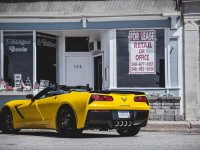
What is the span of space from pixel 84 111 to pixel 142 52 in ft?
30.0

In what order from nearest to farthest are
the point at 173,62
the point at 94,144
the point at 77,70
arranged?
the point at 94,144 < the point at 173,62 < the point at 77,70

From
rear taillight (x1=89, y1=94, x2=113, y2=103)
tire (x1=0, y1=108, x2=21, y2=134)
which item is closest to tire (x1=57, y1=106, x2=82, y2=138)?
rear taillight (x1=89, y1=94, x2=113, y2=103)

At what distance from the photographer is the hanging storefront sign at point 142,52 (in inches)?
832

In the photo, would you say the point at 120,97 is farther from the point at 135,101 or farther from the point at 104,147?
the point at 104,147

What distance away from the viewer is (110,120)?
1263cm

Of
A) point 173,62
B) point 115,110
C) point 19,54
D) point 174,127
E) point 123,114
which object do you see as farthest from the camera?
point 19,54

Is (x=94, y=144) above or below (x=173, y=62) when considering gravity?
below

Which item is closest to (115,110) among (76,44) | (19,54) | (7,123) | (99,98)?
(99,98)

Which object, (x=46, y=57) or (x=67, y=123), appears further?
(x=46, y=57)

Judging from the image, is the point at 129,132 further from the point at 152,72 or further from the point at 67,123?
the point at 152,72

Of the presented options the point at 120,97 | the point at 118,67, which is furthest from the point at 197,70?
the point at 120,97

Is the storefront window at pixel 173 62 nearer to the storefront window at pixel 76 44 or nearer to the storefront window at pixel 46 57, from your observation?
the storefront window at pixel 76 44

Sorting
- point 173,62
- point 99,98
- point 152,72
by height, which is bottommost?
point 99,98

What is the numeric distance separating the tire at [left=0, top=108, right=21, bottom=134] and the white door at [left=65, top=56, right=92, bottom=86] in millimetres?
8332
